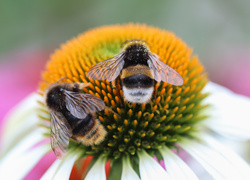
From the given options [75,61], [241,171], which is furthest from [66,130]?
[241,171]

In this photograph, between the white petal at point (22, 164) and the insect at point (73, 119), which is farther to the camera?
the white petal at point (22, 164)

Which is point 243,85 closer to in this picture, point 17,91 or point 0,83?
point 17,91

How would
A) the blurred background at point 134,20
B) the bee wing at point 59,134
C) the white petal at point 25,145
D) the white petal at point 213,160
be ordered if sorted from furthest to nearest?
the blurred background at point 134,20 → the white petal at point 25,145 → the white petal at point 213,160 → the bee wing at point 59,134

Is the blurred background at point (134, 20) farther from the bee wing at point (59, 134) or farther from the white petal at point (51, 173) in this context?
the bee wing at point (59, 134)

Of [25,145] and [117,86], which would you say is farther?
[25,145]

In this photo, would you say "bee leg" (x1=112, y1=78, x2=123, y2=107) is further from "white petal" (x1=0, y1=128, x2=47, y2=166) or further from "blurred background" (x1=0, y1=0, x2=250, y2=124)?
"blurred background" (x1=0, y1=0, x2=250, y2=124)

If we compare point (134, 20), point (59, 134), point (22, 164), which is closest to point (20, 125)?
point (22, 164)

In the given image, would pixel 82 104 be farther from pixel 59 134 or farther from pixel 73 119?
pixel 59 134

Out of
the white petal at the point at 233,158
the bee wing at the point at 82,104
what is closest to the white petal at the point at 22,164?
the bee wing at the point at 82,104
